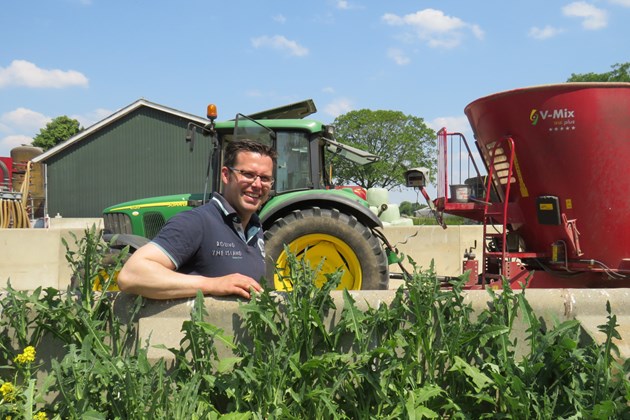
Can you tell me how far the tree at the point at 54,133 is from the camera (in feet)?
181

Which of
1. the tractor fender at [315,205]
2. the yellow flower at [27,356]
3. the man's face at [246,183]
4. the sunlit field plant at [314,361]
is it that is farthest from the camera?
the tractor fender at [315,205]

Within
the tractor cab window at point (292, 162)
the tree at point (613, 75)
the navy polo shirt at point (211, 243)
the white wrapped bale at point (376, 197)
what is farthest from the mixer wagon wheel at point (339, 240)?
the tree at point (613, 75)

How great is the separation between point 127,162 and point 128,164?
0.42 ft

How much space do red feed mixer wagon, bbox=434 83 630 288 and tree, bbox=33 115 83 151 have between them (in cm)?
5771

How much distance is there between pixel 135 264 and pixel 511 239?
4474 millimetres

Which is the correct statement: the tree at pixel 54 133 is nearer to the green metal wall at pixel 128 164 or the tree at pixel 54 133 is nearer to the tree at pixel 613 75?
the green metal wall at pixel 128 164

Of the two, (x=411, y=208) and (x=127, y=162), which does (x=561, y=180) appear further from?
(x=127, y=162)

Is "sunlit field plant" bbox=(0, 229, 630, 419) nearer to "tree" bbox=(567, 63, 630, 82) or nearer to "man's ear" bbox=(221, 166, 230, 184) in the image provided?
"man's ear" bbox=(221, 166, 230, 184)

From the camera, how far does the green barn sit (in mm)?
27766

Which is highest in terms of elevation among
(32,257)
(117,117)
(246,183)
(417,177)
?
(117,117)

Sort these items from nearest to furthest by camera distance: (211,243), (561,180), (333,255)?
(211,243)
(561,180)
(333,255)

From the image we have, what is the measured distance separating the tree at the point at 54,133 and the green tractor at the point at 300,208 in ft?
180

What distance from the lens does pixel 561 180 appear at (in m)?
5.00

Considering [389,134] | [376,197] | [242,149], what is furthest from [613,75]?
Result: [242,149]
